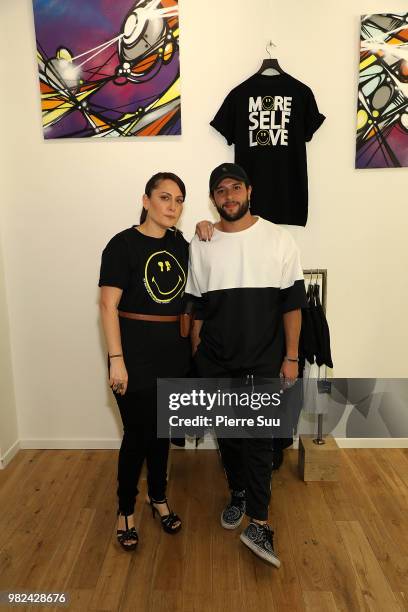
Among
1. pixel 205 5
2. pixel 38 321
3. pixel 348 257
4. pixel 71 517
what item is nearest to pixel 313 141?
pixel 348 257

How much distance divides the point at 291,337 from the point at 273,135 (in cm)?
116

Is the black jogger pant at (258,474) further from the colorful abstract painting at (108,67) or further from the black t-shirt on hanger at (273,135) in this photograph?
the colorful abstract painting at (108,67)

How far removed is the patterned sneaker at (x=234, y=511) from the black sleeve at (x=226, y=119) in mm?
1805

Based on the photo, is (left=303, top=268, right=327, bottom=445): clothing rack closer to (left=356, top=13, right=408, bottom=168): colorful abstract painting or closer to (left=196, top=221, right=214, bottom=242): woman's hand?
(left=356, top=13, right=408, bottom=168): colorful abstract painting

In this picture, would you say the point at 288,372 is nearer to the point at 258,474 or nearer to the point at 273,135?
the point at 258,474

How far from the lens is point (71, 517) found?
2166mm

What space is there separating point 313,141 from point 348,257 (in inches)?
26.4

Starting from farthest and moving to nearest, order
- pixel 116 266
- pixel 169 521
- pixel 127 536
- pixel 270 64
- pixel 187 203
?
1. pixel 187 203
2. pixel 270 64
3. pixel 169 521
4. pixel 127 536
5. pixel 116 266

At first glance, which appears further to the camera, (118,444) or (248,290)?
(118,444)

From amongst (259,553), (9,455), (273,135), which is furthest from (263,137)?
(9,455)

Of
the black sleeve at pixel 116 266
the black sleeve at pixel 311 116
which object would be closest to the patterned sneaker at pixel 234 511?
the black sleeve at pixel 116 266

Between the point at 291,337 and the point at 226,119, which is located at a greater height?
the point at 226,119

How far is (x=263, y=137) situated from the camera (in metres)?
2.45

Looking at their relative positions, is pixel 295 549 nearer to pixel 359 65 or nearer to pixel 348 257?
pixel 348 257
